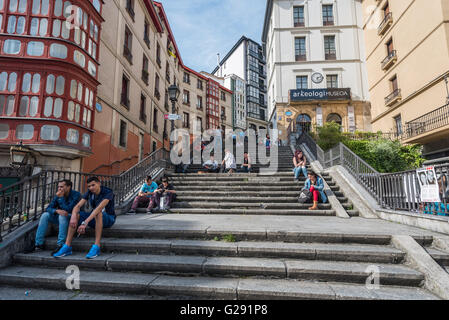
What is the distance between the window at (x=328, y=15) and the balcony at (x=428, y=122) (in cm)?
1498

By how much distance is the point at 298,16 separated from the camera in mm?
26000

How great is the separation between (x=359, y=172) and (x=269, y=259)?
18.6 ft

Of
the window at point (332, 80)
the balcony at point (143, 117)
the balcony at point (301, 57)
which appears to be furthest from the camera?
the balcony at point (301, 57)

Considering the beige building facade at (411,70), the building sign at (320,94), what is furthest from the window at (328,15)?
the building sign at (320,94)

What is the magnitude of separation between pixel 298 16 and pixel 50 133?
2773 cm

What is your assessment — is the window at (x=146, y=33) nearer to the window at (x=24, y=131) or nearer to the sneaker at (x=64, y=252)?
the window at (x=24, y=131)

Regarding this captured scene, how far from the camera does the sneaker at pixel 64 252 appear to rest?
11.8ft

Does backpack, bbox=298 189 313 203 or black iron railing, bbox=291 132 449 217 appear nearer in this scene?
black iron railing, bbox=291 132 449 217

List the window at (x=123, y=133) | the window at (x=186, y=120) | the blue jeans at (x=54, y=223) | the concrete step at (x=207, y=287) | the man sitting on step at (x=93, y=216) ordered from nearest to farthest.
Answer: the concrete step at (x=207, y=287)
the man sitting on step at (x=93, y=216)
the blue jeans at (x=54, y=223)
the window at (x=123, y=133)
the window at (x=186, y=120)

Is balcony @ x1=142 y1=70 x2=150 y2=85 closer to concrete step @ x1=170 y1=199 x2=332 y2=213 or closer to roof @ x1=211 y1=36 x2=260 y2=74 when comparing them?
concrete step @ x1=170 y1=199 x2=332 y2=213

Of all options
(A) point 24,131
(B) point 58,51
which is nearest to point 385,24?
(B) point 58,51

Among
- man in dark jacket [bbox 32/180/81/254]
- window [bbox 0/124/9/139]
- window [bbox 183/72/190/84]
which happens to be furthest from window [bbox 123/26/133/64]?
window [bbox 183/72/190/84]

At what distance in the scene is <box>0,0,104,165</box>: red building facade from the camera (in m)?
7.47

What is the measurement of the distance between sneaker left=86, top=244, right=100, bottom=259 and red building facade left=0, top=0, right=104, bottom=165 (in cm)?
544
